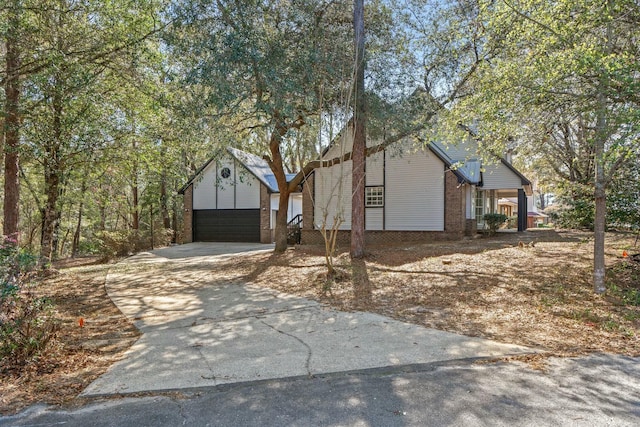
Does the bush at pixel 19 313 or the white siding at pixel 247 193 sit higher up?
the white siding at pixel 247 193

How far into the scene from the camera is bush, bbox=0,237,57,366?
13.3 ft

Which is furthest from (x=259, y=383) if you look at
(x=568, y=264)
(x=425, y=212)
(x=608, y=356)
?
(x=425, y=212)

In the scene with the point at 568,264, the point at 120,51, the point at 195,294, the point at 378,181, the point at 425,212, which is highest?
the point at 120,51

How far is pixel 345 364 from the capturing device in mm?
4250

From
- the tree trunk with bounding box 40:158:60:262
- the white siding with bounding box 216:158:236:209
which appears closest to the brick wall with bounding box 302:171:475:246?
the white siding with bounding box 216:158:236:209

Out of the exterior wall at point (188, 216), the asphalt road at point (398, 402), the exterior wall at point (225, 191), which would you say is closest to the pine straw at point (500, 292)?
the asphalt road at point (398, 402)

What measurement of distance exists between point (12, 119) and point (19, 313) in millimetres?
7297

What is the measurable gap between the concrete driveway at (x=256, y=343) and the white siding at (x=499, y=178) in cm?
1400

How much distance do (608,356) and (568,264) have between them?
5.49 m

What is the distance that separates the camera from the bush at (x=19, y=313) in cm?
404

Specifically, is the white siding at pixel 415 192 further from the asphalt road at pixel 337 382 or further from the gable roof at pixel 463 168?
the asphalt road at pixel 337 382

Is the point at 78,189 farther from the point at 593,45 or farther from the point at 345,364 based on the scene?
the point at 593,45

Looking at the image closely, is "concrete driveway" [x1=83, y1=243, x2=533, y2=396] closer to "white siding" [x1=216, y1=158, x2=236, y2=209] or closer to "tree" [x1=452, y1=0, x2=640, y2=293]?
"tree" [x1=452, y1=0, x2=640, y2=293]

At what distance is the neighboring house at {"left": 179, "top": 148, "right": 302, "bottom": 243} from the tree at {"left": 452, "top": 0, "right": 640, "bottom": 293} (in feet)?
52.8
